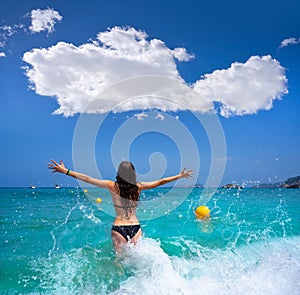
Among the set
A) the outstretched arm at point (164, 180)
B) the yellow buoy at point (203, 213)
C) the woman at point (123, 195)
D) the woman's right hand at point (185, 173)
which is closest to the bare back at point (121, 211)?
the woman at point (123, 195)

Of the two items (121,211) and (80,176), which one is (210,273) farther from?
(80,176)

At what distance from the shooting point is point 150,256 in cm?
498

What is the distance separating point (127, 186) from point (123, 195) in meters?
0.18

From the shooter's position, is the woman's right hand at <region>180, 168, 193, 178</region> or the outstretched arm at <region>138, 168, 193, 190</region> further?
the woman's right hand at <region>180, 168, 193, 178</region>

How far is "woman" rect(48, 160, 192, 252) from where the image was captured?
16.3 feet

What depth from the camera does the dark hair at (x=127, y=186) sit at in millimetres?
4961

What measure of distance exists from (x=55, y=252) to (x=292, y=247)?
19.9 ft

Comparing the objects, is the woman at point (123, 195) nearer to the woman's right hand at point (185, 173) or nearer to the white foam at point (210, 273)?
the white foam at point (210, 273)

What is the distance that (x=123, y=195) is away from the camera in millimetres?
5059

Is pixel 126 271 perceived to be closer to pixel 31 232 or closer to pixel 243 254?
pixel 243 254

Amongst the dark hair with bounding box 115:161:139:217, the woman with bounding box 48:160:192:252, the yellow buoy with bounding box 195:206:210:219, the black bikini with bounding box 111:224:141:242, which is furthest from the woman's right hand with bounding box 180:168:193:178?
the yellow buoy with bounding box 195:206:210:219

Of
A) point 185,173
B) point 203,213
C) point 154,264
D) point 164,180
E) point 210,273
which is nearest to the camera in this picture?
point 154,264

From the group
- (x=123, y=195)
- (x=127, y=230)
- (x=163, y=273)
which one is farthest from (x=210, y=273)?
(x=123, y=195)

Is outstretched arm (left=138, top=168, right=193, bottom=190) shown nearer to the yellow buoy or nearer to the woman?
the woman
